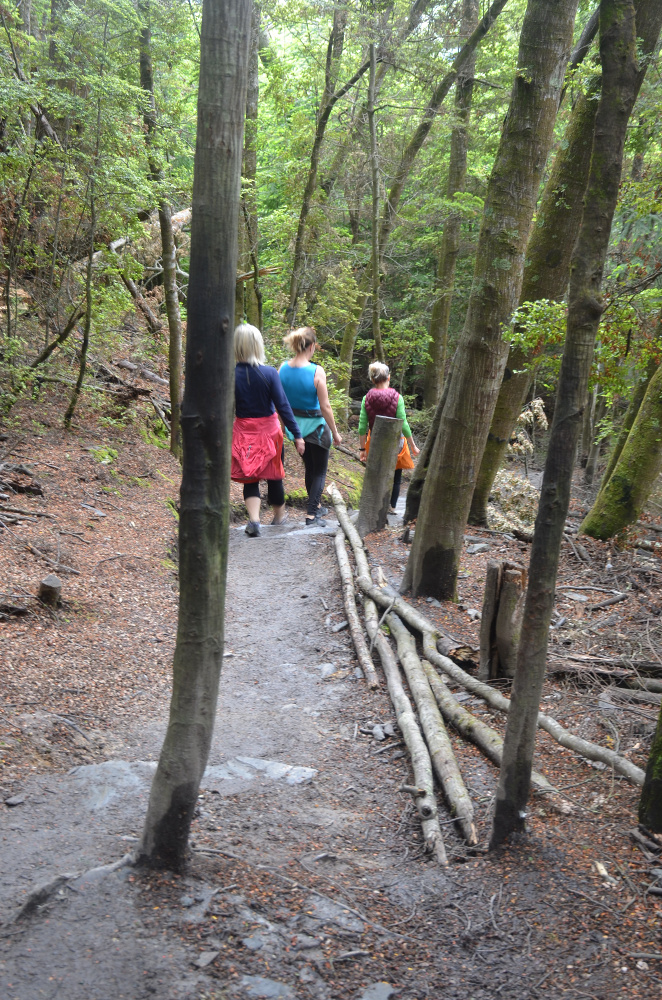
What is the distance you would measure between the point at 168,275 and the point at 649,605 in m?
7.70

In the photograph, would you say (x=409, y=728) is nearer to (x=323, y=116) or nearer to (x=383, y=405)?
(x=383, y=405)

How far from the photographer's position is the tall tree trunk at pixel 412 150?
13133 millimetres

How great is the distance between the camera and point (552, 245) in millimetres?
9016

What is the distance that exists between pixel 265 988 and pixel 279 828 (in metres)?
1.16

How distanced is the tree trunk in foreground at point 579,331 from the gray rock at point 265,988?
1461 millimetres

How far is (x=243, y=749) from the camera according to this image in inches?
177

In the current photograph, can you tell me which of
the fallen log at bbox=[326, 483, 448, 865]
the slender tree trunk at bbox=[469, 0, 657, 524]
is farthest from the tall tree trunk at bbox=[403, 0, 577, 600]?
the slender tree trunk at bbox=[469, 0, 657, 524]

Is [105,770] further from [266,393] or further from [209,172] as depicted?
[266,393]

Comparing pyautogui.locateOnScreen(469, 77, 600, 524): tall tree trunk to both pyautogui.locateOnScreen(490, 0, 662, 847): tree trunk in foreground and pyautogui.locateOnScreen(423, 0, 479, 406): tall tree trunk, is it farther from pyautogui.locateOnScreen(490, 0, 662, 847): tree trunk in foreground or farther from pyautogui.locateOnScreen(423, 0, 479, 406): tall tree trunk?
pyautogui.locateOnScreen(423, 0, 479, 406): tall tree trunk

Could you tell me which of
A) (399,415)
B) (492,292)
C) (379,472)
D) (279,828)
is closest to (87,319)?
(379,472)

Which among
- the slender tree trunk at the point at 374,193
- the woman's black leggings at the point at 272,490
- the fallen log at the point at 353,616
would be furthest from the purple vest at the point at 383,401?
the slender tree trunk at the point at 374,193

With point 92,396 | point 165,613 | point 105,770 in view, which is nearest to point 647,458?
point 165,613

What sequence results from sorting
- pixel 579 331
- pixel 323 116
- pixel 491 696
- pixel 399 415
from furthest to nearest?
1. pixel 323 116
2. pixel 399 415
3. pixel 491 696
4. pixel 579 331

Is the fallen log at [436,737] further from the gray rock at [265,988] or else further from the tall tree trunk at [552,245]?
the tall tree trunk at [552,245]
